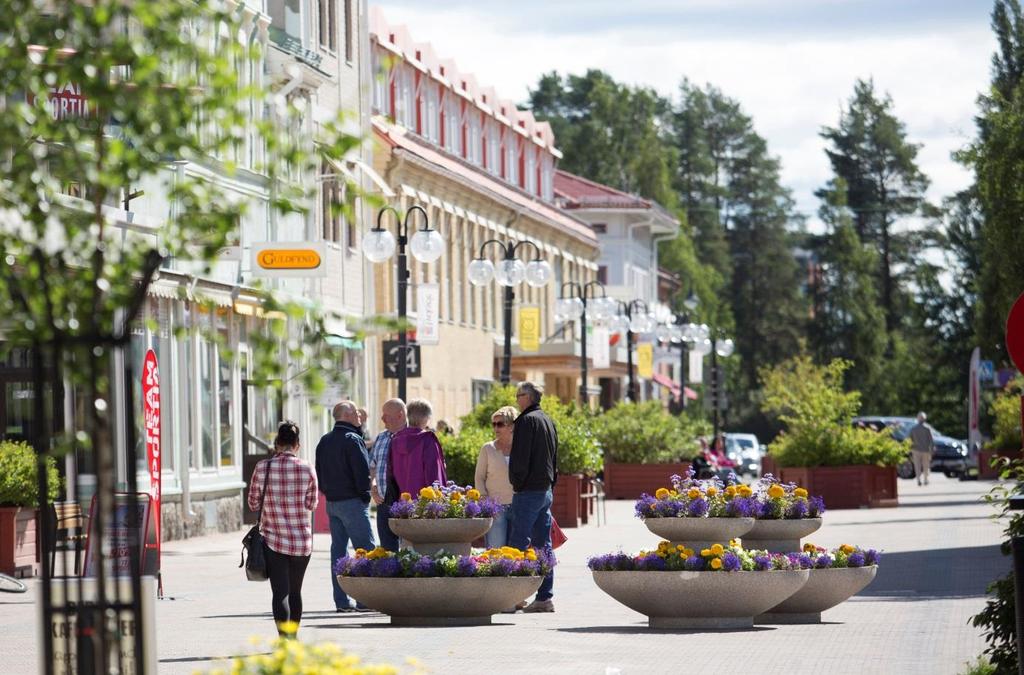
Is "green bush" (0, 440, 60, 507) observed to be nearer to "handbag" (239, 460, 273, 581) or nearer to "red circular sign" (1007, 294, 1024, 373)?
"handbag" (239, 460, 273, 581)

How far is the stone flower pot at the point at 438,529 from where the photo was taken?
17.6 metres

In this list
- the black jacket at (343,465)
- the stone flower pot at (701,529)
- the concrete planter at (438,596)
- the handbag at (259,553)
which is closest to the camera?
the handbag at (259,553)

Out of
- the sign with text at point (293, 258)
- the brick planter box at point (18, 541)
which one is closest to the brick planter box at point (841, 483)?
the sign with text at point (293, 258)

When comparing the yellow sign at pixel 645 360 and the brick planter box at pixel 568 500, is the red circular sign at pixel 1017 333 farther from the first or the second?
the yellow sign at pixel 645 360

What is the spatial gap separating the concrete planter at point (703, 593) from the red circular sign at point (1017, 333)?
4.97 metres

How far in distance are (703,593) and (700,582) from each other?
4.2 inches

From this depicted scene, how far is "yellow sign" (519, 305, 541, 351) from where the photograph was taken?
180 ft

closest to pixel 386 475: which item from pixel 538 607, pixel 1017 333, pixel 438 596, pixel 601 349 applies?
pixel 538 607

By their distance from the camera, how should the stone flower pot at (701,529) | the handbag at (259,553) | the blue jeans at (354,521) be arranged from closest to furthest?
the handbag at (259,553) < the stone flower pot at (701,529) < the blue jeans at (354,521)

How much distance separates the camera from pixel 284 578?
1486cm

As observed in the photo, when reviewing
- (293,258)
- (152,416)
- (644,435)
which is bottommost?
(644,435)

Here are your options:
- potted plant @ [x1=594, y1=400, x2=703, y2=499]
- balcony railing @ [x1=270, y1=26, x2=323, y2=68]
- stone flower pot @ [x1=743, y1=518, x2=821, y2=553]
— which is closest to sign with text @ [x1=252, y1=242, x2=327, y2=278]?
balcony railing @ [x1=270, y1=26, x2=323, y2=68]

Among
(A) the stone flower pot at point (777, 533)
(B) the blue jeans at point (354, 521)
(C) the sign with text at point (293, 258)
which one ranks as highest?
(C) the sign with text at point (293, 258)

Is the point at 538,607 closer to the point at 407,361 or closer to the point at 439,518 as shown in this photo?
the point at 439,518
